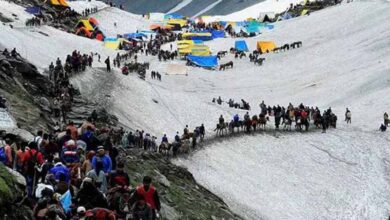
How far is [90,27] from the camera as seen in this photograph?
84.2 meters

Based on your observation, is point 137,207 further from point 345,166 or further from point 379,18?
point 379,18

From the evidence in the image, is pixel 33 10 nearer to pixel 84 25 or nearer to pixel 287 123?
pixel 84 25

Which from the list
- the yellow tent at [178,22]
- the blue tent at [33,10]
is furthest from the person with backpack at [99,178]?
the yellow tent at [178,22]

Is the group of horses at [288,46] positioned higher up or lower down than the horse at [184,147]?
higher up

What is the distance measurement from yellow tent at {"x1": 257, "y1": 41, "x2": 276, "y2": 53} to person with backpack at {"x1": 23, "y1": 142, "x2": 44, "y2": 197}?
217ft

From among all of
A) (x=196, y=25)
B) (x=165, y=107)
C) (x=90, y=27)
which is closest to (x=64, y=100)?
(x=165, y=107)

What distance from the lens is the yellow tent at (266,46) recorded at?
79875mm

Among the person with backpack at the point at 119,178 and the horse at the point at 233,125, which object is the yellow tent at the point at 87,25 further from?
the person with backpack at the point at 119,178

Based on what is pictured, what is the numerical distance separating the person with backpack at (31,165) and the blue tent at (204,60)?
191 feet

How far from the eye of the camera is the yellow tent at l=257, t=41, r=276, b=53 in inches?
3145

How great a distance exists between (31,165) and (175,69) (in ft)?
169

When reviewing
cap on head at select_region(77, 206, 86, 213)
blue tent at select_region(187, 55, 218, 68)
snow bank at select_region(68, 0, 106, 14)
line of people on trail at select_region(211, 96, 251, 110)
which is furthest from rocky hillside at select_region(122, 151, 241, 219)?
snow bank at select_region(68, 0, 106, 14)

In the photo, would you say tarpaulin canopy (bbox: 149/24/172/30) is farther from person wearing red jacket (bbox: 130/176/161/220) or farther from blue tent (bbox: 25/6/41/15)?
person wearing red jacket (bbox: 130/176/161/220)

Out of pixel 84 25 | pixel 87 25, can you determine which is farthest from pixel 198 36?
pixel 84 25
